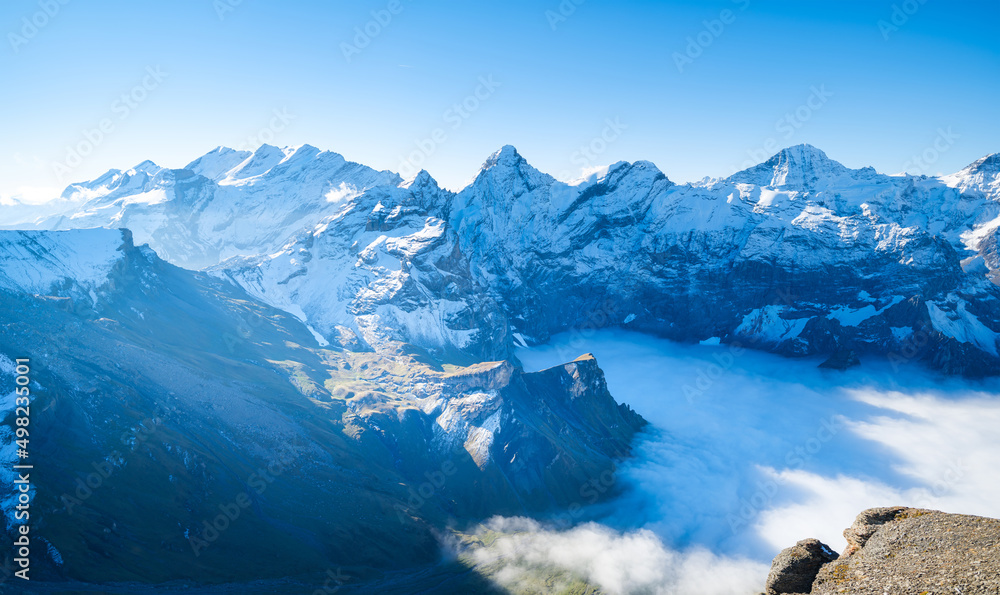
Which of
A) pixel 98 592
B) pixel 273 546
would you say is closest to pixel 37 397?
pixel 98 592

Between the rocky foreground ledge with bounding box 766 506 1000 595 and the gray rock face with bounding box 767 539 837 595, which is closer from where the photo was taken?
the rocky foreground ledge with bounding box 766 506 1000 595

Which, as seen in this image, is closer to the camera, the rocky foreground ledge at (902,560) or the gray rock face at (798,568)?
the rocky foreground ledge at (902,560)

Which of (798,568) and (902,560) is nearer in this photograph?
(902,560)

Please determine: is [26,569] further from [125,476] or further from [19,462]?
[125,476]

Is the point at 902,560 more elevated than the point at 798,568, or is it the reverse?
the point at 902,560
